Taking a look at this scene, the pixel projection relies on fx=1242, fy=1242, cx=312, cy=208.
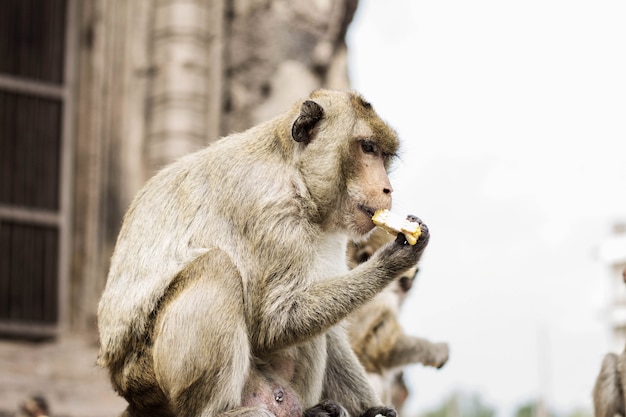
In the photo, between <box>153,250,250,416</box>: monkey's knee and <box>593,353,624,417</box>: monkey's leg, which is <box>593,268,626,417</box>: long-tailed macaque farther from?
<box>153,250,250,416</box>: monkey's knee

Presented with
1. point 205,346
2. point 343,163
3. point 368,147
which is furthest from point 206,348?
point 368,147

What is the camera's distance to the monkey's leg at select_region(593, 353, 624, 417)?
730 centimetres

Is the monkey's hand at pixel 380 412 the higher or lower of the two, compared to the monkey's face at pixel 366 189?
lower

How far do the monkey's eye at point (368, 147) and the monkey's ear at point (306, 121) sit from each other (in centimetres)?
24

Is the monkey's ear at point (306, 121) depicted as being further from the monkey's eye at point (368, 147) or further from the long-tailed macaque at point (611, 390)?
the long-tailed macaque at point (611, 390)

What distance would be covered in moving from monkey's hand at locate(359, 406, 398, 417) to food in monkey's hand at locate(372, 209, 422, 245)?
962mm

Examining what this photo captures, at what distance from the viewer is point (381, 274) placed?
5.50m

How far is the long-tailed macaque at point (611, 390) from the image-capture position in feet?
23.9

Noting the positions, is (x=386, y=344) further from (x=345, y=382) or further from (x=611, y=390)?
(x=345, y=382)

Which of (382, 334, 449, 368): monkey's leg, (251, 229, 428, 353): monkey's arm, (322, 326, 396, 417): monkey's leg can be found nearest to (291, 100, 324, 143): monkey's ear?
(251, 229, 428, 353): monkey's arm


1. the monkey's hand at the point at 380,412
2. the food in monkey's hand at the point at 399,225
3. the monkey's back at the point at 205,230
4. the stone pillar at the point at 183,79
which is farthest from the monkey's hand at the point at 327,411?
the stone pillar at the point at 183,79

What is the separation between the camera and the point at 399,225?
17.7ft

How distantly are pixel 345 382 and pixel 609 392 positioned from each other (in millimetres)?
1973

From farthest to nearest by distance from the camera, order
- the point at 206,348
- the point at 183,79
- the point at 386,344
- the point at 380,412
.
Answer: the point at 183,79 < the point at 386,344 < the point at 380,412 < the point at 206,348
